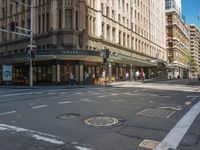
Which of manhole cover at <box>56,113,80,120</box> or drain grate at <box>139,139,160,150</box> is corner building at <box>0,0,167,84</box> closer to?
manhole cover at <box>56,113,80,120</box>

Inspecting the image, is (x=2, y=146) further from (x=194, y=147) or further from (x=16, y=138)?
(x=194, y=147)

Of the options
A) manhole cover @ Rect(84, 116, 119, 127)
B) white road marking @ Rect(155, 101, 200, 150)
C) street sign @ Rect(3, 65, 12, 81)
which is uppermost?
street sign @ Rect(3, 65, 12, 81)

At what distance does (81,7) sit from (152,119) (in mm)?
29264

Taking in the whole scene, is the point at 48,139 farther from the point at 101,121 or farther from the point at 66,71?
the point at 66,71

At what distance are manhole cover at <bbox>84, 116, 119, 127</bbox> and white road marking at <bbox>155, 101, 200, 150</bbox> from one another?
5.69 ft

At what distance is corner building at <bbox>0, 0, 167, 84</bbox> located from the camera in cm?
3284

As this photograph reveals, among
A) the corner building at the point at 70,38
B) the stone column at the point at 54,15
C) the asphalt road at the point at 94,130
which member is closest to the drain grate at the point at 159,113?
the asphalt road at the point at 94,130

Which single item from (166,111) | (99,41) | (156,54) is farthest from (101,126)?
(156,54)

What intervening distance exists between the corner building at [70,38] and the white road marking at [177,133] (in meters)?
23.3

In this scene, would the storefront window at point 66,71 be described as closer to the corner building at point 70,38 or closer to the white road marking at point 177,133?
the corner building at point 70,38

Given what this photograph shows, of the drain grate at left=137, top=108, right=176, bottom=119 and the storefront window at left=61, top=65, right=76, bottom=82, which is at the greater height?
the storefront window at left=61, top=65, right=76, bottom=82

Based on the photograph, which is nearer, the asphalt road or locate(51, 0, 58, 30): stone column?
the asphalt road

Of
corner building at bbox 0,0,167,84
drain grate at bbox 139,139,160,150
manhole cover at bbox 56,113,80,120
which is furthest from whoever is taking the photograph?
corner building at bbox 0,0,167,84

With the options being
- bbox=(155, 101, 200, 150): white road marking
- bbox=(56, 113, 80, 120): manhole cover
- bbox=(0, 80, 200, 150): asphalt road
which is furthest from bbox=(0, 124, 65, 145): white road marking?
bbox=(155, 101, 200, 150): white road marking
